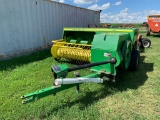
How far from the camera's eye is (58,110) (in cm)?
263

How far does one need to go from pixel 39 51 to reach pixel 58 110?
486 centimetres

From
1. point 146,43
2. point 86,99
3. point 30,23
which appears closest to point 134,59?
point 86,99

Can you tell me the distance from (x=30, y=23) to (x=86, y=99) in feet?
15.7

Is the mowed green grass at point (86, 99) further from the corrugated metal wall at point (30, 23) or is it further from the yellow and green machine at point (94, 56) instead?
the corrugated metal wall at point (30, 23)

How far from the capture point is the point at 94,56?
343 centimetres

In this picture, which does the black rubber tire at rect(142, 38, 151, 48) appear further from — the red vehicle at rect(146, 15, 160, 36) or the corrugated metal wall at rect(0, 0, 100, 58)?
the red vehicle at rect(146, 15, 160, 36)

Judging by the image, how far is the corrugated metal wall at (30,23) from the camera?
568cm

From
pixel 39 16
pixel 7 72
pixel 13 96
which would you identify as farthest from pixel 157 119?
pixel 39 16

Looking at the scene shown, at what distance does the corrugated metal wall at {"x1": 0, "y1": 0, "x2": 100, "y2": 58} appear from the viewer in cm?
568

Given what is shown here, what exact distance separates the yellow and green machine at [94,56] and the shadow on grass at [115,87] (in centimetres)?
21

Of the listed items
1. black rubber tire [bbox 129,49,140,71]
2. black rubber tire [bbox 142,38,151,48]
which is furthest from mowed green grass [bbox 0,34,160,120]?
black rubber tire [bbox 142,38,151,48]

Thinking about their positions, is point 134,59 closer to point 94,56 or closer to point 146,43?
point 94,56

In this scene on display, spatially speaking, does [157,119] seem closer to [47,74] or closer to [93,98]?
[93,98]

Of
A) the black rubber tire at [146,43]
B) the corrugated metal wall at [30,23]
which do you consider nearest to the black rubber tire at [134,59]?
the corrugated metal wall at [30,23]
